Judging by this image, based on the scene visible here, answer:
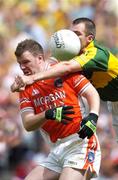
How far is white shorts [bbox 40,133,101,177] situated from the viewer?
733 centimetres

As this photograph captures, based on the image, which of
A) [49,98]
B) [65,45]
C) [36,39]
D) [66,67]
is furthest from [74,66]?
[36,39]

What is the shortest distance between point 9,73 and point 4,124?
2.39 metres

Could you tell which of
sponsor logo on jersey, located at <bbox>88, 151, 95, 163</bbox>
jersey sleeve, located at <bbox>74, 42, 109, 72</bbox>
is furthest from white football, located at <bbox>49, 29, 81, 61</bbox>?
sponsor logo on jersey, located at <bbox>88, 151, 95, 163</bbox>

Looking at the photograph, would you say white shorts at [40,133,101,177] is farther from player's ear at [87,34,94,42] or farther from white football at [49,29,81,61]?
player's ear at [87,34,94,42]

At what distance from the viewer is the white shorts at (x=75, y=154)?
733 cm

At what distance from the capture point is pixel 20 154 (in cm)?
1157

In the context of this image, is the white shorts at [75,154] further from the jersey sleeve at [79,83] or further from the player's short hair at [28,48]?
the player's short hair at [28,48]

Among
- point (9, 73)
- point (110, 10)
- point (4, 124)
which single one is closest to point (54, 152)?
point (4, 124)

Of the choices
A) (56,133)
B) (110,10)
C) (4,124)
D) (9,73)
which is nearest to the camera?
(56,133)

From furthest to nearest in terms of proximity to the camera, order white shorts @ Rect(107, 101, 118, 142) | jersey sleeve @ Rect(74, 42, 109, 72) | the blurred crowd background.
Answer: the blurred crowd background, white shorts @ Rect(107, 101, 118, 142), jersey sleeve @ Rect(74, 42, 109, 72)

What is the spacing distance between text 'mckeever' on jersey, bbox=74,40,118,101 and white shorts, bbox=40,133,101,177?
0.63 metres

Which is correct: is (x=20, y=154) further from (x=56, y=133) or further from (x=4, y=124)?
(x=56, y=133)

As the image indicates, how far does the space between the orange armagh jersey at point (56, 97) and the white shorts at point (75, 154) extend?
0.25 ft

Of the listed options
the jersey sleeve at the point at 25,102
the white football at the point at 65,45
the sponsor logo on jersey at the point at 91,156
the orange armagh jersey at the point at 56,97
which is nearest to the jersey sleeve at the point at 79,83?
the orange armagh jersey at the point at 56,97
